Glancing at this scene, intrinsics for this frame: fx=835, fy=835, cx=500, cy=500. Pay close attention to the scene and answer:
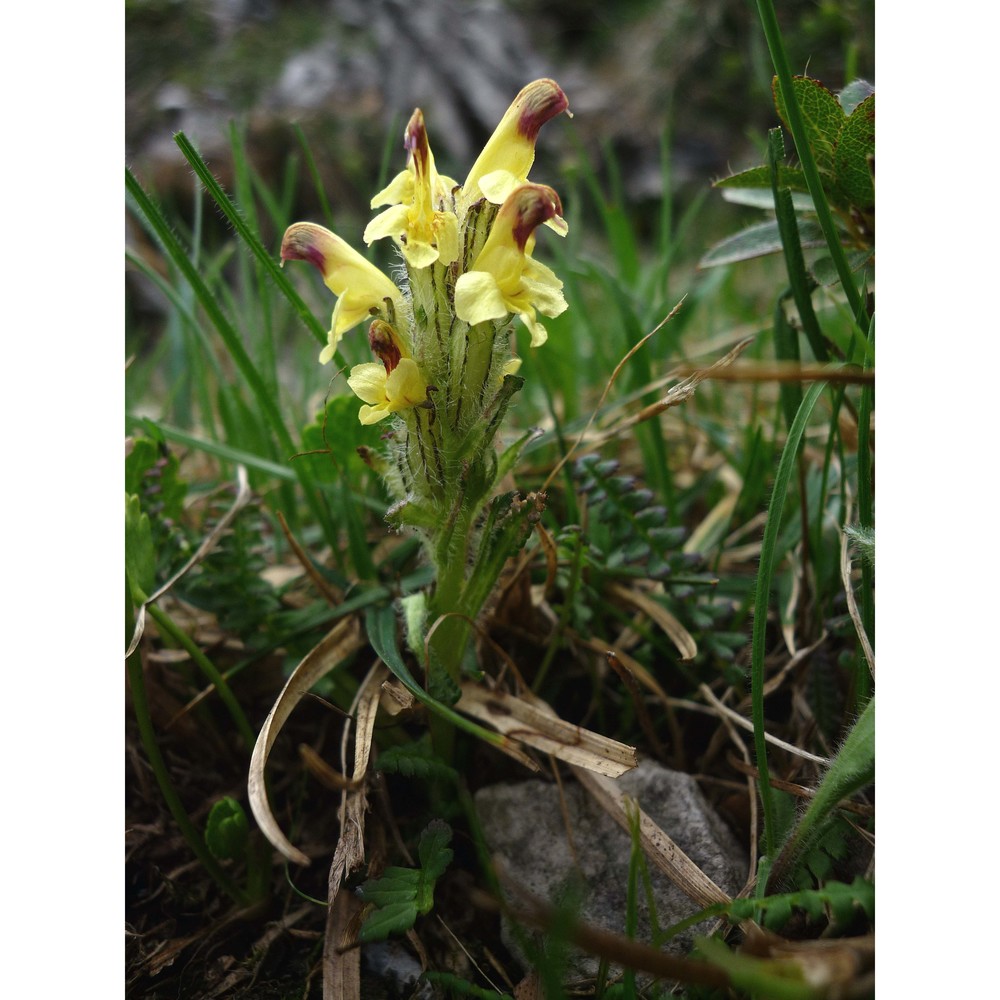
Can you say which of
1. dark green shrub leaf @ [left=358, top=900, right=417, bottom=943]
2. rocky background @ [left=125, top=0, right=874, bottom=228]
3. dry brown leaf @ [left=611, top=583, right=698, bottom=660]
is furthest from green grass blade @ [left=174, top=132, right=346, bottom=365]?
rocky background @ [left=125, top=0, right=874, bottom=228]

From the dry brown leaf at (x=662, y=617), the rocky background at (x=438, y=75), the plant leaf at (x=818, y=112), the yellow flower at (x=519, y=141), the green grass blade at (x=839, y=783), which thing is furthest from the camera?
Answer: the rocky background at (x=438, y=75)

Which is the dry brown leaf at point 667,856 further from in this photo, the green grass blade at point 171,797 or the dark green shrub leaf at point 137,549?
the dark green shrub leaf at point 137,549

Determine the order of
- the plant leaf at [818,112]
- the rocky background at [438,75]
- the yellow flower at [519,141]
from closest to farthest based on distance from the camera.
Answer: the yellow flower at [519,141], the plant leaf at [818,112], the rocky background at [438,75]

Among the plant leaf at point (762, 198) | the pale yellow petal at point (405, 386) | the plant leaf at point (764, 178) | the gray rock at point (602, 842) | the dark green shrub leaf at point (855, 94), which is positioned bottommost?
the gray rock at point (602, 842)

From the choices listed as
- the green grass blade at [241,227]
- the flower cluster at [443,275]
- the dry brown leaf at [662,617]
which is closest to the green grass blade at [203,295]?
the green grass blade at [241,227]
